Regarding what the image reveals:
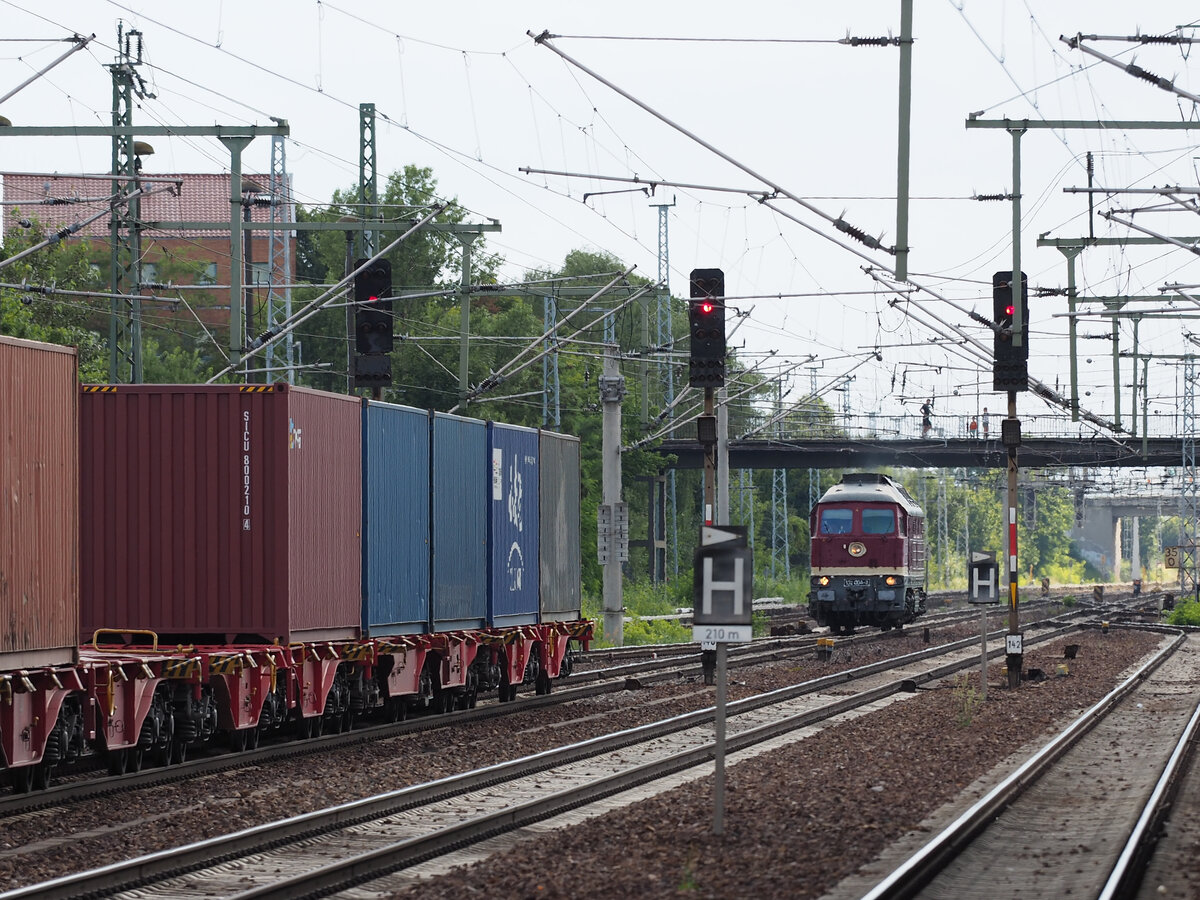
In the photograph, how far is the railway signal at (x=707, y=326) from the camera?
24625 millimetres

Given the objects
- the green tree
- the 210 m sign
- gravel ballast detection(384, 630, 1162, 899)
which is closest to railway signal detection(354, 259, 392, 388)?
gravel ballast detection(384, 630, 1162, 899)

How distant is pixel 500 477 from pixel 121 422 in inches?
280

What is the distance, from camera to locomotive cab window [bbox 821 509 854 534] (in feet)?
148

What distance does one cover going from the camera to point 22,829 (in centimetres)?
1276

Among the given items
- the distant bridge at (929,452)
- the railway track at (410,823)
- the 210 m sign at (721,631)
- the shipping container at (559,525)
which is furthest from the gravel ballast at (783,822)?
the distant bridge at (929,452)

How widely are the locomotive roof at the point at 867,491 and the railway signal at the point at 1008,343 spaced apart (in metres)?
18.2

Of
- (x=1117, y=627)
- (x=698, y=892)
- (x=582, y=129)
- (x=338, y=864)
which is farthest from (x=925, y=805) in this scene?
(x=1117, y=627)

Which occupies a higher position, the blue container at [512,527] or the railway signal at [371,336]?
the railway signal at [371,336]

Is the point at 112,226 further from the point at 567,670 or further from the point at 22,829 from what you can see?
the point at 22,829

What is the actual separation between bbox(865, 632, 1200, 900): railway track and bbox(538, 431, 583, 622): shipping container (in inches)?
326

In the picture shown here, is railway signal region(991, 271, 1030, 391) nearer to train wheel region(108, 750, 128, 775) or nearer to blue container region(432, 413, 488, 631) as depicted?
blue container region(432, 413, 488, 631)

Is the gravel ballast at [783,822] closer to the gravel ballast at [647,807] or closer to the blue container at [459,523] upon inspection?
the gravel ballast at [647,807]

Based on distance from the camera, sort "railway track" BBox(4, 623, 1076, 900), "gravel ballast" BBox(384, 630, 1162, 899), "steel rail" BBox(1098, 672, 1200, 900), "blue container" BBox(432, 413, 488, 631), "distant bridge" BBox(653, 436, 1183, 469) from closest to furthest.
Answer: "railway track" BBox(4, 623, 1076, 900)
"gravel ballast" BBox(384, 630, 1162, 899)
"steel rail" BBox(1098, 672, 1200, 900)
"blue container" BBox(432, 413, 488, 631)
"distant bridge" BBox(653, 436, 1183, 469)

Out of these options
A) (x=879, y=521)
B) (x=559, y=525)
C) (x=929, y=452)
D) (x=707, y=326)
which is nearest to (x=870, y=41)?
(x=707, y=326)
